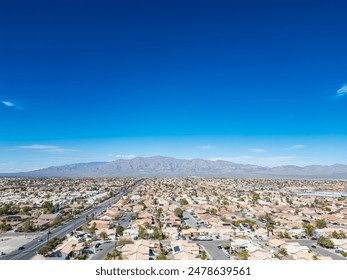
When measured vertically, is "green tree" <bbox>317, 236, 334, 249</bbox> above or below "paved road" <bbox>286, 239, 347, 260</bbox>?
above

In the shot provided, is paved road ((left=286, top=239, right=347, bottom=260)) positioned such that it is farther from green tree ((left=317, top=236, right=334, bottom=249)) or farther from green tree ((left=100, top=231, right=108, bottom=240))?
green tree ((left=100, top=231, right=108, bottom=240))

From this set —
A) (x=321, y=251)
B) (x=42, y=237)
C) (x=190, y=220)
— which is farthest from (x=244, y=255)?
(x=42, y=237)

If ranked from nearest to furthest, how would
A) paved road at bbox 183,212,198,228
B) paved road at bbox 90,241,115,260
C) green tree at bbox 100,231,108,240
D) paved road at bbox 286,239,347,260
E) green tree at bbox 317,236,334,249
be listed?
paved road at bbox 90,241,115,260
paved road at bbox 286,239,347,260
green tree at bbox 317,236,334,249
green tree at bbox 100,231,108,240
paved road at bbox 183,212,198,228

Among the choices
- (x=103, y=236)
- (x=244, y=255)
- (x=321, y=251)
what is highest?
(x=244, y=255)

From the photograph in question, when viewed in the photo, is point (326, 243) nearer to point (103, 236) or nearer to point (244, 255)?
point (244, 255)

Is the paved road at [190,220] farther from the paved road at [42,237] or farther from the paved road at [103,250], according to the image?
the paved road at [42,237]

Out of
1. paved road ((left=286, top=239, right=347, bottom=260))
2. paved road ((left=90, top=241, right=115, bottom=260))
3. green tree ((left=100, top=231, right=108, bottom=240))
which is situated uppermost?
green tree ((left=100, top=231, right=108, bottom=240))

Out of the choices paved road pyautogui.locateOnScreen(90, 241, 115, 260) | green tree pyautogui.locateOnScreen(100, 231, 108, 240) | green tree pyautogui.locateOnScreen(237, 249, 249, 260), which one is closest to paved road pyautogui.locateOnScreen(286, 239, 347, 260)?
green tree pyautogui.locateOnScreen(237, 249, 249, 260)

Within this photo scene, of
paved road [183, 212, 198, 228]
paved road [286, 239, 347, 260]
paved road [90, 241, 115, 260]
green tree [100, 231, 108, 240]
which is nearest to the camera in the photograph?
paved road [90, 241, 115, 260]

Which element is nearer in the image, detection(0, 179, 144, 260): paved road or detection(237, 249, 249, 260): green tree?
detection(237, 249, 249, 260): green tree
